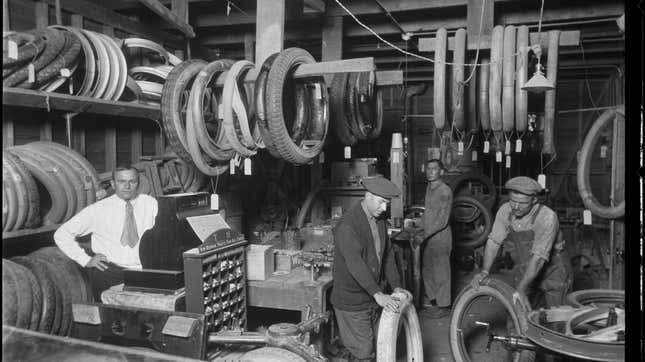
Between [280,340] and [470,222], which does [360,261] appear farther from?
[470,222]

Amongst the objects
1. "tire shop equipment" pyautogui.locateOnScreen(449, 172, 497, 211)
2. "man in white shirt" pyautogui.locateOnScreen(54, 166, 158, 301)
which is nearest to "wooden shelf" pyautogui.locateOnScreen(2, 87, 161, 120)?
"man in white shirt" pyautogui.locateOnScreen(54, 166, 158, 301)

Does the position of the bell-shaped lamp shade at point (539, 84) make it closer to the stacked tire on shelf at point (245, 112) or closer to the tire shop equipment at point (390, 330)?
the stacked tire on shelf at point (245, 112)

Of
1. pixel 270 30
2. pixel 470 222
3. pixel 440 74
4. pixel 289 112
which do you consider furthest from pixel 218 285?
pixel 470 222

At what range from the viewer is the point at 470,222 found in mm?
9750

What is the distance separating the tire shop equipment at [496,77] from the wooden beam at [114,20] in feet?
13.8

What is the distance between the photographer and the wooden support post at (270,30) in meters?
4.86

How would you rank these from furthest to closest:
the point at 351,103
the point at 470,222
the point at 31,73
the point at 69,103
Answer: the point at 470,222 < the point at 351,103 < the point at 69,103 < the point at 31,73

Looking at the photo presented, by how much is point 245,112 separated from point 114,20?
8.48 ft

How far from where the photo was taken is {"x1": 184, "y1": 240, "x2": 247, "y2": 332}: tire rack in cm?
348

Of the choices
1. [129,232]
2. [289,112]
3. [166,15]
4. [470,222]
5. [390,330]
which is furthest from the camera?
[470,222]

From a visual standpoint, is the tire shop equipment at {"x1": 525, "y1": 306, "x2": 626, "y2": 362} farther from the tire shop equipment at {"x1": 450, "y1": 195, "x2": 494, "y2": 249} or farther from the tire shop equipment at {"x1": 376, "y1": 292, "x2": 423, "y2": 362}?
the tire shop equipment at {"x1": 450, "y1": 195, "x2": 494, "y2": 249}

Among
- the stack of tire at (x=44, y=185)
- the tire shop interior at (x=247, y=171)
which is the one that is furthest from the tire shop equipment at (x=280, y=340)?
the stack of tire at (x=44, y=185)

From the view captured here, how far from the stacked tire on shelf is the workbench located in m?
1.09
